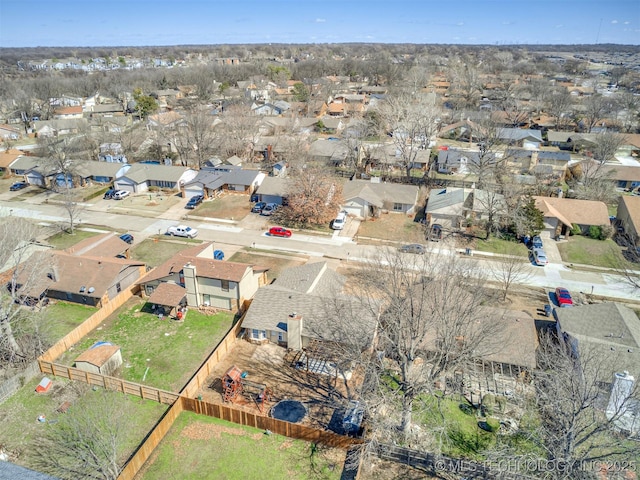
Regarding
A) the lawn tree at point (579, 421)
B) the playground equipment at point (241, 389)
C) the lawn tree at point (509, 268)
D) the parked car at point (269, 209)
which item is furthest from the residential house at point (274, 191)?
the lawn tree at point (579, 421)

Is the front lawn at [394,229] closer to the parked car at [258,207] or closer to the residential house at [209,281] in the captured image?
the parked car at [258,207]

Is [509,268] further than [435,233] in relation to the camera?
No

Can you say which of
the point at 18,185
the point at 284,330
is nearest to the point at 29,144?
the point at 18,185

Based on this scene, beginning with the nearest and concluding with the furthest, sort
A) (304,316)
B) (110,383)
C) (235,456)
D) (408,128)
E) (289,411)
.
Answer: (235,456) < (289,411) < (110,383) < (304,316) < (408,128)

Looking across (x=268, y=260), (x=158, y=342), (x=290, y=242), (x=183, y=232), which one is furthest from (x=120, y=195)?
(x=158, y=342)

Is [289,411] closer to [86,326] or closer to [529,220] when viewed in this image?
[86,326]

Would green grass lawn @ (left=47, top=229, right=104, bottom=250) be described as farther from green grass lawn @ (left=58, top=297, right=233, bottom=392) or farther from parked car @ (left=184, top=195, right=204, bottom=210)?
green grass lawn @ (left=58, top=297, right=233, bottom=392)
